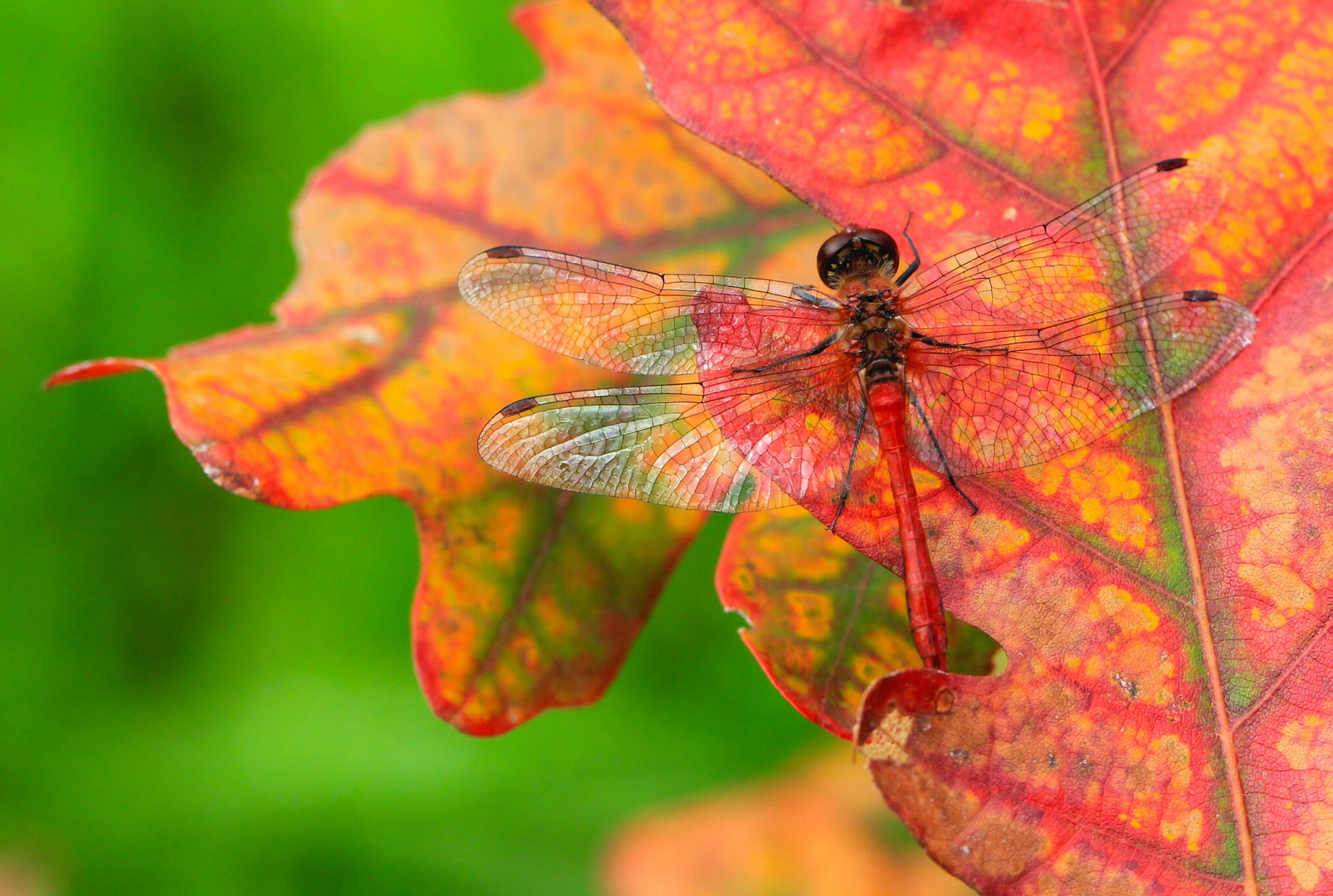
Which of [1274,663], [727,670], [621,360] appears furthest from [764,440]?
[727,670]

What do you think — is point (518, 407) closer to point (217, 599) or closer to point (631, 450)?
point (631, 450)

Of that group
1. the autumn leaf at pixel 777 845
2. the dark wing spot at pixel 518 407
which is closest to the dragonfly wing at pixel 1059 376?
the dark wing spot at pixel 518 407

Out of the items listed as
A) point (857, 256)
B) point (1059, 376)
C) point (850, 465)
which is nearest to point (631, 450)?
point (850, 465)

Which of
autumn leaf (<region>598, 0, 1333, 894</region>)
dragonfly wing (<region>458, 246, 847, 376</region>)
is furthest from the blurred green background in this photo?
autumn leaf (<region>598, 0, 1333, 894</region>)

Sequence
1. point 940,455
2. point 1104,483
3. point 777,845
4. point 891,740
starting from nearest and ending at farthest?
point 891,740 → point 1104,483 → point 940,455 → point 777,845

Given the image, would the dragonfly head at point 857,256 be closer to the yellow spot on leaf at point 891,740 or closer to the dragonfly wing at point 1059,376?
the dragonfly wing at point 1059,376

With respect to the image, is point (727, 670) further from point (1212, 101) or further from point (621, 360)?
point (1212, 101)
